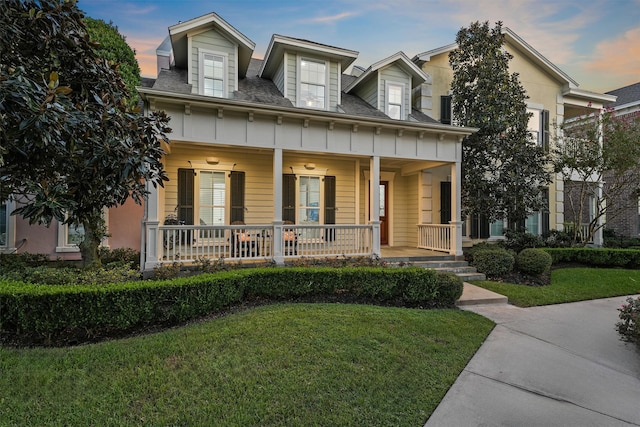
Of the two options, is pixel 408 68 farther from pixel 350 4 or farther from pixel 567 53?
pixel 567 53

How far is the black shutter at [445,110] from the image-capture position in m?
11.0

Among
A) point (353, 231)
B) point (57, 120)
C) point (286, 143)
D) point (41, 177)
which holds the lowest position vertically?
point (353, 231)

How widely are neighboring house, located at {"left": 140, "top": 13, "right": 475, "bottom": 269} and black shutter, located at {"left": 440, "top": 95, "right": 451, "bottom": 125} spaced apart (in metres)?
1.17

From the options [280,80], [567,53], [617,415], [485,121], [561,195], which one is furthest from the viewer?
[561,195]

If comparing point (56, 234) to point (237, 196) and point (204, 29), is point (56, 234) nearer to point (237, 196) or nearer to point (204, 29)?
point (237, 196)

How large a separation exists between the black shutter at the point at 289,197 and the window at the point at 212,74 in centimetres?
298

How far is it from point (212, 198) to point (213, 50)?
3.94 meters

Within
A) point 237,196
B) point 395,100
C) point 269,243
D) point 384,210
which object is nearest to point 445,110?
point 395,100

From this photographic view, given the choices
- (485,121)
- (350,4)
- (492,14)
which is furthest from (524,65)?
(350,4)

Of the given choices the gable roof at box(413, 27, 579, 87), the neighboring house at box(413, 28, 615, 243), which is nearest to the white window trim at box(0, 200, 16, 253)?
the neighboring house at box(413, 28, 615, 243)

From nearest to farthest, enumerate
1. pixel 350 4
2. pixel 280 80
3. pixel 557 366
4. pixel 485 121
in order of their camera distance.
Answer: pixel 557 366 → pixel 350 4 → pixel 280 80 → pixel 485 121

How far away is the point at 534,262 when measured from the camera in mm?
8438

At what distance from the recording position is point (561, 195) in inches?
495

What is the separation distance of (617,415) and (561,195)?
40.1 ft
